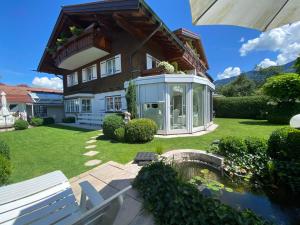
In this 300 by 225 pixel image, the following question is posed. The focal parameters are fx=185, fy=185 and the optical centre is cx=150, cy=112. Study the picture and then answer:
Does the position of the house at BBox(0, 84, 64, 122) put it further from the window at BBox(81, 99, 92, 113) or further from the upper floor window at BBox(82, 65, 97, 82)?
the upper floor window at BBox(82, 65, 97, 82)

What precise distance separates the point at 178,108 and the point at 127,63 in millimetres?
5439

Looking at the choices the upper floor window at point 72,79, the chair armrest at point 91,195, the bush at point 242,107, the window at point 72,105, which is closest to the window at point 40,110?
the window at point 72,105

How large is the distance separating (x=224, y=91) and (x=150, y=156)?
4960cm

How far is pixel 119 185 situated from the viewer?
4133mm

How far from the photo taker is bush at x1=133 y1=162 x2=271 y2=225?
2295 mm

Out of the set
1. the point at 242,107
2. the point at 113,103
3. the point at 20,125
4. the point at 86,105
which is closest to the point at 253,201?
the point at 113,103

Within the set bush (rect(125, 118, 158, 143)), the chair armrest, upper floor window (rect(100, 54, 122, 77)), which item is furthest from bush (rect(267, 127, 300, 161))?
upper floor window (rect(100, 54, 122, 77))

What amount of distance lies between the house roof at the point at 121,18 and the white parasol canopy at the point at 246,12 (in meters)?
9.17

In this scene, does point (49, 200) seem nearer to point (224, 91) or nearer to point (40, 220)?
point (40, 220)

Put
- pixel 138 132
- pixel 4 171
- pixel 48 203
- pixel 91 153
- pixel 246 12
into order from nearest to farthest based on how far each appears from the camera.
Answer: pixel 246 12, pixel 48 203, pixel 4 171, pixel 91 153, pixel 138 132

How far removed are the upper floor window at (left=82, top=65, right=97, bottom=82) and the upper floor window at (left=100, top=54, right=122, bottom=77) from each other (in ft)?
4.44

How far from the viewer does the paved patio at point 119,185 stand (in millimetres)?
2961

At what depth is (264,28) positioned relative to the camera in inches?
103

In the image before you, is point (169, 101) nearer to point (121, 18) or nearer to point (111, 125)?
point (111, 125)
